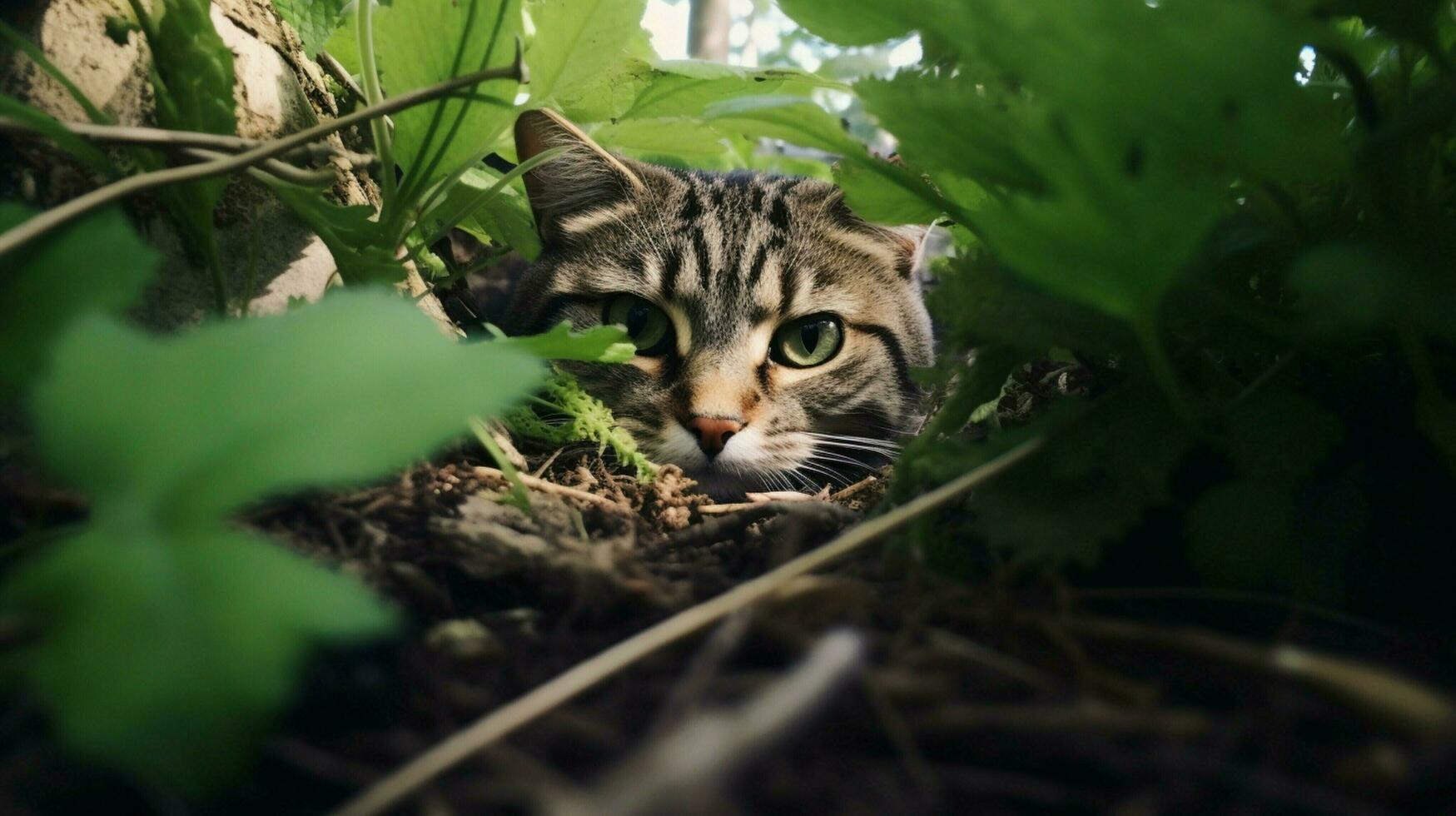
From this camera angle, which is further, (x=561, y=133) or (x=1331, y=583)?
(x=561, y=133)

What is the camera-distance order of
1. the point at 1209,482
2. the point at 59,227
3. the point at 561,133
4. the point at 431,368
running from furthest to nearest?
1. the point at 561,133
2. the point at 1209,482
3. the point at 59,227
4. the point at 431,368

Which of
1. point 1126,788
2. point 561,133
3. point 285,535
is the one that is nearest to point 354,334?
point 285,535

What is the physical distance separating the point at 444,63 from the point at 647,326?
72 centimetres

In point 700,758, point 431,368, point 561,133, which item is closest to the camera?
point 700,758

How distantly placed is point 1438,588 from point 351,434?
0.74 m

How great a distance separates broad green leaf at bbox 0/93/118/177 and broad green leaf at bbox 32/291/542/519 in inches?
13.6

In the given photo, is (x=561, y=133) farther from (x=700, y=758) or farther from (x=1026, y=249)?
(x=700, y=758)

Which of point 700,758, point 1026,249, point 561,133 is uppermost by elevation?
point 561,133

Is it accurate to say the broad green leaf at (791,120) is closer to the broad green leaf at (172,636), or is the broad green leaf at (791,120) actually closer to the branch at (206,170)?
the branch at (206,170)

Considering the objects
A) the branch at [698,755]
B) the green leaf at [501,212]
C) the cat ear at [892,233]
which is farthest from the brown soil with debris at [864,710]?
the cat ear at [892,233]

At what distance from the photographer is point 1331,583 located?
1.83 feet

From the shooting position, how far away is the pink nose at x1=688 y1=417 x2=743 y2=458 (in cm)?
140

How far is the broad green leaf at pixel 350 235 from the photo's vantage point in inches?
31.7

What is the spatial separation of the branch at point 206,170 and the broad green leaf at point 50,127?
0.03 meters
